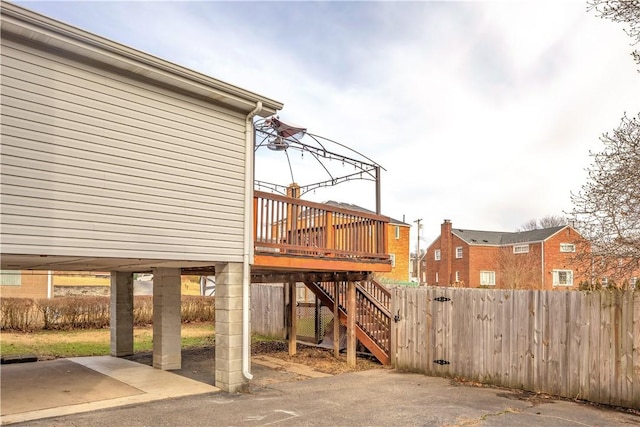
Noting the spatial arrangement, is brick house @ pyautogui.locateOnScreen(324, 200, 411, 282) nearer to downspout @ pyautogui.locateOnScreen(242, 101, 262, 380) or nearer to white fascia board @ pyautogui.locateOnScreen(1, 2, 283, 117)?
downspout @ pyautogui.locateOnScreen(242, 101, 262, 380)

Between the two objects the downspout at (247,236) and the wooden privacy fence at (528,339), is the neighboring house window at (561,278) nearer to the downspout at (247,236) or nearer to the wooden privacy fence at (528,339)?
A: the wooden privacy fence at (528,339)

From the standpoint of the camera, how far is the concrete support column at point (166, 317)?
31.7 feet

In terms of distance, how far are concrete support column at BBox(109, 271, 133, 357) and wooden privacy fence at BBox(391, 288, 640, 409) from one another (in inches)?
248

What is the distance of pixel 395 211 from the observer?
157ft

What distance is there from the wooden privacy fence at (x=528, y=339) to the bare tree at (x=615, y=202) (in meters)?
1.09

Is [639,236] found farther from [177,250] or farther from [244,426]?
[177,250]

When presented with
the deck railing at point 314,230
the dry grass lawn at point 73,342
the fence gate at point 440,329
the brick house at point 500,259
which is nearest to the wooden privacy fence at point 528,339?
the fence gate at point 440,329

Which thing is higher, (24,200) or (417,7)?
(417,7)

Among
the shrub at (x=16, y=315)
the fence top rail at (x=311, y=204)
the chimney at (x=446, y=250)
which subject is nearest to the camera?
the fence top rail at (x=311, y=204)

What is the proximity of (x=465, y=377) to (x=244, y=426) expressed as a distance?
4.74 metres

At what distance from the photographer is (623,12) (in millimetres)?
7887

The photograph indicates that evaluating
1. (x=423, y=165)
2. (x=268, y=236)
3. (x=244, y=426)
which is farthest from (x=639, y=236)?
(x=423, y=165)

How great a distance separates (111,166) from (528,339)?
279 inches

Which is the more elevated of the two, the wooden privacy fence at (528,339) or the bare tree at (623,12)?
the bare tree at (623,12)
